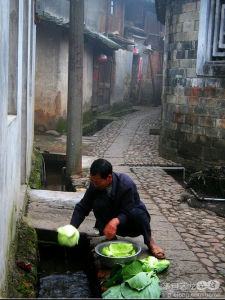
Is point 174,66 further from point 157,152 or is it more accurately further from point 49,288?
point 49,288

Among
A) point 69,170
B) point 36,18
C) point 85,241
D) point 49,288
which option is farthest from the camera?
point 36,18

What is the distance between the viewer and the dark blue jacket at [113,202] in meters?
4.35

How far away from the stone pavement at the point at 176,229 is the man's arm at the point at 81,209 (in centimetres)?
69

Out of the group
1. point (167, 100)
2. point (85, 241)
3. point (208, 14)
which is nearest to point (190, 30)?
point (208, 14)

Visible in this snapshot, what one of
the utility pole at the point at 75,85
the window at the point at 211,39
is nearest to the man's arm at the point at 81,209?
the utility pole at the point at 75,85

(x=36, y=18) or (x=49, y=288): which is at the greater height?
(x=36, y=18)

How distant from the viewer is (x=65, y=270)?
5.11m

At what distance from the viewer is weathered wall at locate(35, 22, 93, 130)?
43.3ft

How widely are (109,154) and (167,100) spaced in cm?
213

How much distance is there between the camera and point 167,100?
10555 millimetres

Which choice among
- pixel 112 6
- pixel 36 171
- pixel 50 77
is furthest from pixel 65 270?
pixel 112 6

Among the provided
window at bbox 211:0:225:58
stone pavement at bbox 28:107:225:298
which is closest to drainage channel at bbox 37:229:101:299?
stone pavement at bbox 28:107:225:298

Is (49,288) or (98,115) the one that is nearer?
(49,288)

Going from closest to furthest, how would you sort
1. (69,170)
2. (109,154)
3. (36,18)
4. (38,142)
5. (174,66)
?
1. (69,170)
2. (36,18)
3. (174,66)
4. (109,154)
5. (38,142)
